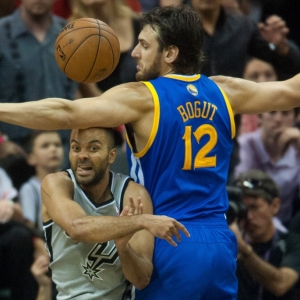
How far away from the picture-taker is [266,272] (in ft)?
21.3

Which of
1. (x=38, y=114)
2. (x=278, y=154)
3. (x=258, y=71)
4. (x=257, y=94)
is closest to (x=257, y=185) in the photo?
(x=278, y=154)

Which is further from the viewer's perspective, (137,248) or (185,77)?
(185,77)

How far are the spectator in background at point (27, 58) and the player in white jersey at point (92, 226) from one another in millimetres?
2198

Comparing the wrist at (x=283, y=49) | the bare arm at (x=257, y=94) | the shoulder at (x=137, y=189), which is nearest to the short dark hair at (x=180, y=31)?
the bare arm at (x=257, y=94)

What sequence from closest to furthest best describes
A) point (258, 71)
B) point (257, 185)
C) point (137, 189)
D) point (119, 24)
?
point (137, 189) → point (257, 185) → point (119, 24) → point (258, 71)

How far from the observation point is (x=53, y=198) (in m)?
4.68

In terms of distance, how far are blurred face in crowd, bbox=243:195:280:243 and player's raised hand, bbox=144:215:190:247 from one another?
2379mm

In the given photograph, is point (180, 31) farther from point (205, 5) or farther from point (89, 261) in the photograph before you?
point (205, 5)

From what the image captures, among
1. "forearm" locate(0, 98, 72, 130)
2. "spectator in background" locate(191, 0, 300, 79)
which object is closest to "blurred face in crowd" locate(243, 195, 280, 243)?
"spectator in background" locate(191, 0, 300, 79)

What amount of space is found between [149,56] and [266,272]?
7.55 ft

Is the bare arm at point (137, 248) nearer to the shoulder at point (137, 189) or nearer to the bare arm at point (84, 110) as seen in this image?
the shoulder at point (137, 189)

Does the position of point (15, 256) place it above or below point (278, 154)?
below

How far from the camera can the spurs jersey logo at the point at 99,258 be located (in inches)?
192

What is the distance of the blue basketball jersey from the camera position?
4738 millimetres
